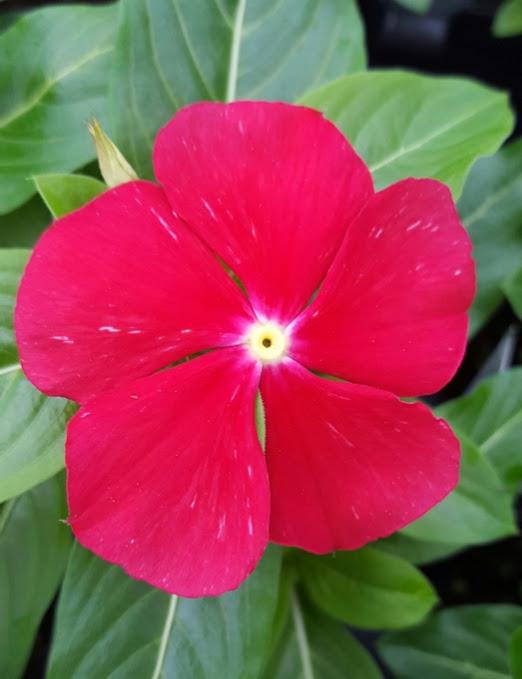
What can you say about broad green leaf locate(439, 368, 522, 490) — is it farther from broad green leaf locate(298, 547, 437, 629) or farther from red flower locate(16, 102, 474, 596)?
red flower locate(16, 102, 474, 596)

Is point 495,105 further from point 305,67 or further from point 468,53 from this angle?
point 468,53

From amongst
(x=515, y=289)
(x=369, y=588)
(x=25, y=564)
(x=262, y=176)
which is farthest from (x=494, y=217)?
(x=25, y=564)

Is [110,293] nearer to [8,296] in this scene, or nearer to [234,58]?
[8,296]

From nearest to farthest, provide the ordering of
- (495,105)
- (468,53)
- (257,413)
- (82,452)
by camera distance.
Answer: (82,452) → (257,413) → (495,105) → (468,53)

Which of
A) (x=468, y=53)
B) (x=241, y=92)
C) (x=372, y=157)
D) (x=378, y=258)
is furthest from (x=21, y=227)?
(x=468, y=53)

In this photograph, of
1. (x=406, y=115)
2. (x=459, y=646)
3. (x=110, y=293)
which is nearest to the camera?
(x=110, y=293)

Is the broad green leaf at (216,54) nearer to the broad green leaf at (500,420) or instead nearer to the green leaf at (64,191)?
the green leaf at (64,191)

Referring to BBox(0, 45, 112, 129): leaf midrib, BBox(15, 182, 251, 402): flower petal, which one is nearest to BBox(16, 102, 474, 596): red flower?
BBox(15, 182, 251, 402): flower petal
